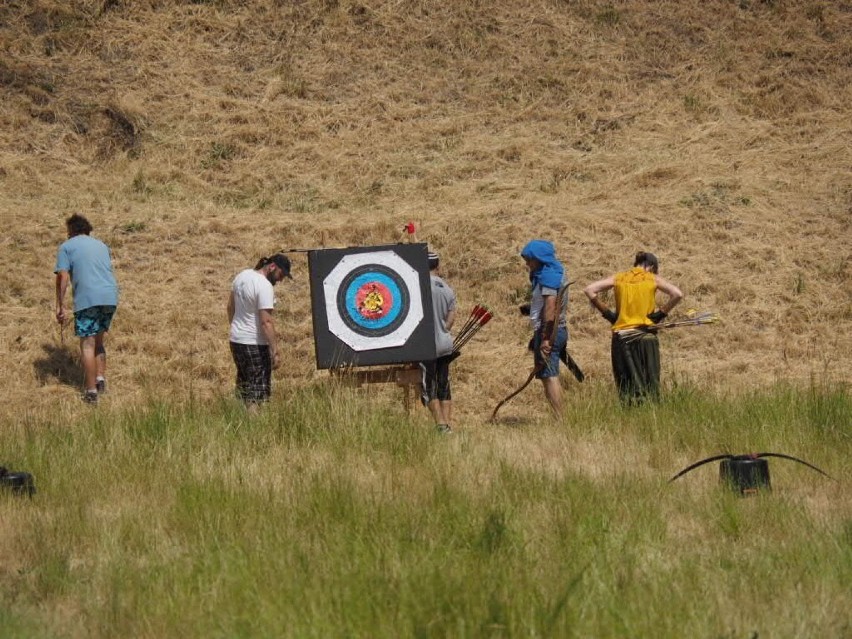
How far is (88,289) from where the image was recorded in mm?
11180

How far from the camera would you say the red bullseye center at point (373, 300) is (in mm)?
11008

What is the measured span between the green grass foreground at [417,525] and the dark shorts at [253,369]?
372 mm

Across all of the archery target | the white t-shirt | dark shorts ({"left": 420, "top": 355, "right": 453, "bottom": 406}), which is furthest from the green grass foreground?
the archery target

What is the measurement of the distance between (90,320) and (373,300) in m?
2.51

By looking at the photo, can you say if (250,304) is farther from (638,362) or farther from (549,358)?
(638,362)

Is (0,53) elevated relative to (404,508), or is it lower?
elevated

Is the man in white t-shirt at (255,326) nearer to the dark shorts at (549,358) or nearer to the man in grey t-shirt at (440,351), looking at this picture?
the man in grey t-shirt at (440,351)

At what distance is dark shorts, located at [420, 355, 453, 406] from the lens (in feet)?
34.9

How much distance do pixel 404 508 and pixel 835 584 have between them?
7.53 ft

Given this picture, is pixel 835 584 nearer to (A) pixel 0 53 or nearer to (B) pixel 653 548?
(B) pixel 653 548

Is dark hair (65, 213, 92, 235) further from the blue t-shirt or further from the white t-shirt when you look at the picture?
the white t-shirt

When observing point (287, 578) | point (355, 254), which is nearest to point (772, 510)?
point (287, 578)

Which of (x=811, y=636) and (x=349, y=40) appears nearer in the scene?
(x=811, y=636)

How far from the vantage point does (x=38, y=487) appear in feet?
25.2
